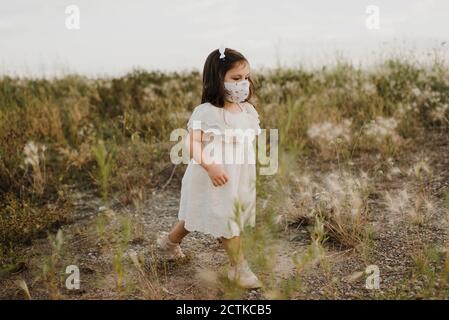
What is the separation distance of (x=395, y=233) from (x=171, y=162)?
8.08 ft

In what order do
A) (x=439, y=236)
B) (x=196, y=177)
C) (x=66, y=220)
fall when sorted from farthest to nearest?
(x=66, y=220)
(x=439, y=236)
(x=196, y=177)

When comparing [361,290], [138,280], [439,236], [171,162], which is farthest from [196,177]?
[171,162]

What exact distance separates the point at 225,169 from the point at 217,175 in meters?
0.13

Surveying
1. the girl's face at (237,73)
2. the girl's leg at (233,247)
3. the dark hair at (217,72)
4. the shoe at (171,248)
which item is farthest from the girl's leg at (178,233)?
the girl's face at (237,73)

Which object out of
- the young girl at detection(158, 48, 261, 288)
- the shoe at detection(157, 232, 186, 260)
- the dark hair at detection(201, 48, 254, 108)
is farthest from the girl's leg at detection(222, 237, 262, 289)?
the dark hair at detection(201, 48, 254, 108)

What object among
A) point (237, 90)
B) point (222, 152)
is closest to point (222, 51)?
point (237, 90)

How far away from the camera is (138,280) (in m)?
3.20

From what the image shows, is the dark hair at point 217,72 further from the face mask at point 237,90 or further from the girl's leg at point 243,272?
the girl's leg at point 243,272

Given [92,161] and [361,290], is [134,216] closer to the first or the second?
[92,161]

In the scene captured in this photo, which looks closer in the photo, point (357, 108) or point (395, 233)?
Answer: point (395, 233)

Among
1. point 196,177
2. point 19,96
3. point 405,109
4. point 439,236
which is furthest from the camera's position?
point 19,96

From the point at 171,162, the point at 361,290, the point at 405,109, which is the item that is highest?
the point at 405,109

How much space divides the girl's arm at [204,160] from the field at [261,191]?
0.35 m

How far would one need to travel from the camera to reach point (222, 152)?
303cm
